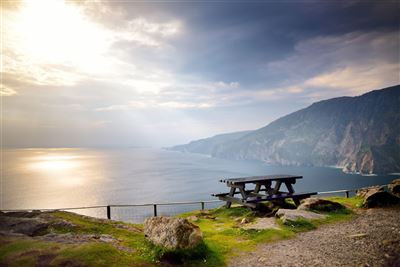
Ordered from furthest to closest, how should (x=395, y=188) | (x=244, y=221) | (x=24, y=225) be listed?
(x=395, y=188)
(x=244, y=221)
(x=24, y=225)

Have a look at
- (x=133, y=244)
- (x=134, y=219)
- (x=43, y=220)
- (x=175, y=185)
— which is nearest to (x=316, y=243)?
(x=133, y=244)

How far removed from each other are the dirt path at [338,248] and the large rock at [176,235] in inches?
64.6

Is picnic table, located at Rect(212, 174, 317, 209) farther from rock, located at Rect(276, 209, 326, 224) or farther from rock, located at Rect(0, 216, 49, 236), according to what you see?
rock, located at Rect(0, 216, 49, 236)

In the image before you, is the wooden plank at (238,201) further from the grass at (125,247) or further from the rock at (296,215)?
the grass at (125,247)

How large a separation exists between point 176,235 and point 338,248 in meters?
6.32

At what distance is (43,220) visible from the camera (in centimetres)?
1107

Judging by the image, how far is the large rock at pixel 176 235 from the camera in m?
8.87

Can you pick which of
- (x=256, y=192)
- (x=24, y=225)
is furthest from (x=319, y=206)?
(x=24, y=225)

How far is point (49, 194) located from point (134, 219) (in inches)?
2624

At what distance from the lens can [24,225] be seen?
34.4 ft

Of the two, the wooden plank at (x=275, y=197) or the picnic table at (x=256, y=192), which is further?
the picnic table at (x=256, y=192)

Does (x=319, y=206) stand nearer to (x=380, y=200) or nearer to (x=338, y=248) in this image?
(x=380, y=200)

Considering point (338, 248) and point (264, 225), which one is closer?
point (338, 248)

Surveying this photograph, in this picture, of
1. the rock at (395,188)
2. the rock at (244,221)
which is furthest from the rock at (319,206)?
the rock at (395,188)
